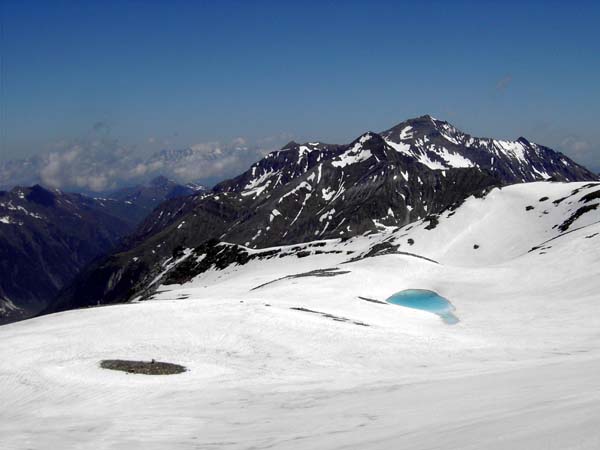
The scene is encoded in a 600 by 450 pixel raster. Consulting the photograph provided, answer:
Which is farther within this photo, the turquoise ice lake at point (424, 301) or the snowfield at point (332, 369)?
the turquoise ice lake at point (424, 301)

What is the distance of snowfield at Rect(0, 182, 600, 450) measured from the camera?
15.8 metres

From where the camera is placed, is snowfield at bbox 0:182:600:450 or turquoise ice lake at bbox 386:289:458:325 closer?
snowfield at bbox 0:182:600:450

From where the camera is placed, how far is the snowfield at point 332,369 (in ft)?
51.7

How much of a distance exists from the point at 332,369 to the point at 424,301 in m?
35.9

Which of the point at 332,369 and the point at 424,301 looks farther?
the point at 424,301

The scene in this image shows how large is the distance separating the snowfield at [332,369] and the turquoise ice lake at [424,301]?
4.93ft

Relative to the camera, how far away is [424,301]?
208ft

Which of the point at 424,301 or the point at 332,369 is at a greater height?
the point at 424,301

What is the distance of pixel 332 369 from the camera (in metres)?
30.6

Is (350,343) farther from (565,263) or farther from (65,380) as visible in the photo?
(565,263)

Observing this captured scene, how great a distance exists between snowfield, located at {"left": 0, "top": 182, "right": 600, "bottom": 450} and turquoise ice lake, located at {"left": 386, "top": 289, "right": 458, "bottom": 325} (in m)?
1.50

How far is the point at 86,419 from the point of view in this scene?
2195 centimetres

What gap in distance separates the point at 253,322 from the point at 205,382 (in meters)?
11.5

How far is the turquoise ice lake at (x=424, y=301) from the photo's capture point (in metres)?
57.3
